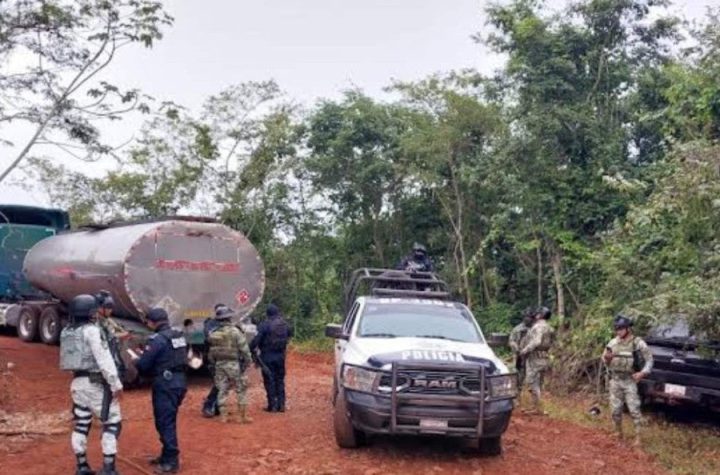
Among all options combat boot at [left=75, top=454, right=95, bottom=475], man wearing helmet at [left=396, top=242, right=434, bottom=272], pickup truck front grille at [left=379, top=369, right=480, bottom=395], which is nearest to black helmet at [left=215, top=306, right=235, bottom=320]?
pickup truck front grille at [left=379, top=369, right=480, bottom=395]

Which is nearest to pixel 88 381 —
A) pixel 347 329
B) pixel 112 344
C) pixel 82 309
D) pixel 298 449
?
pixel 112 344

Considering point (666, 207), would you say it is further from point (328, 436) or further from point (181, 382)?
point (181, 382)

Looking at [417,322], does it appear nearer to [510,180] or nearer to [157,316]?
[157,316]

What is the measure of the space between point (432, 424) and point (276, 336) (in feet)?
12.2

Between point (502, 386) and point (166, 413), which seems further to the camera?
point (502, 386)

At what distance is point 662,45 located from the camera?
1734 centimetres

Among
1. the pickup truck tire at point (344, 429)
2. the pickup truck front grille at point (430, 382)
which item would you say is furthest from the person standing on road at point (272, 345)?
the pickup truck front grille at point (430, 382)

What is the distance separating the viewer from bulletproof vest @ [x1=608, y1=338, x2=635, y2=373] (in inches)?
384

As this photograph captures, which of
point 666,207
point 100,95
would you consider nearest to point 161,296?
point 100,95

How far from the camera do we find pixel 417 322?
9523 mm

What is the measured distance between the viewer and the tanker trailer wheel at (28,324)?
17.8 meters

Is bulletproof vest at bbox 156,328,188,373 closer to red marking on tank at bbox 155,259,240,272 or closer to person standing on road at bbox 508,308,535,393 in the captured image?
red marking on tank at bbox 155,259,240,272

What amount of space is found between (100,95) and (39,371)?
18.5 ft

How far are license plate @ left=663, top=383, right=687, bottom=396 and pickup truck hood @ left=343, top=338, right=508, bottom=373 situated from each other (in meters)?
3.23
